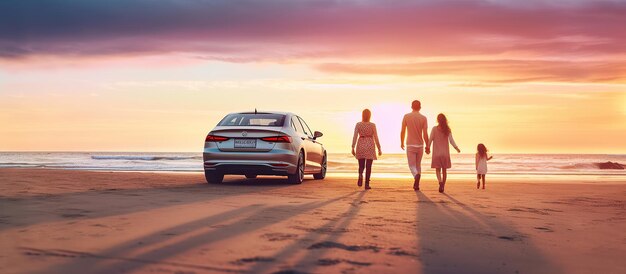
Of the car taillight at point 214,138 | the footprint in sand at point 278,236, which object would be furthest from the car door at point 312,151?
the footprint in sand at point 278,236

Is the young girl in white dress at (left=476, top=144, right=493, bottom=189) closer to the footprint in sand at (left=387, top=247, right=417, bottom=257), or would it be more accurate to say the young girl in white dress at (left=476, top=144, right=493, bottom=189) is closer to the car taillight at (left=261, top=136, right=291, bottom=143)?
the car taillight at (left=261, top=136, right=291, bottom=143)

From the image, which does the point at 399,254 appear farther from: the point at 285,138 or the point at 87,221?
the point at 285,138

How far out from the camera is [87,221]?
8.35 metres

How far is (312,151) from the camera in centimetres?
1970

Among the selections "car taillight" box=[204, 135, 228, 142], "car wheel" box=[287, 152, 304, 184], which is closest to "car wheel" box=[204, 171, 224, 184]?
"car taillight" box=[204, 135, 228, 142]

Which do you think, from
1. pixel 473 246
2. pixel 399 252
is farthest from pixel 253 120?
pixel 399 252

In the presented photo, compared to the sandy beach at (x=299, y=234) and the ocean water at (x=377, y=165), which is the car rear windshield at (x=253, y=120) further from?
the ocean water at (x=377, y=165)

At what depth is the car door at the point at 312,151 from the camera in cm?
1912

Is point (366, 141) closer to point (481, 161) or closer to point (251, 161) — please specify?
point (251, 161)

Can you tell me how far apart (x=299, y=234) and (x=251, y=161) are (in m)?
9.36

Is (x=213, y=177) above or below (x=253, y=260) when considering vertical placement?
above

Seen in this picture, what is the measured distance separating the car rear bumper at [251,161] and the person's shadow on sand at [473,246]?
6790 mm

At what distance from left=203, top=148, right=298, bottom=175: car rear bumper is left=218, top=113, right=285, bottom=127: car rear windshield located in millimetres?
837

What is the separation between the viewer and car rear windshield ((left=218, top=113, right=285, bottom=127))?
17484 millimetres
